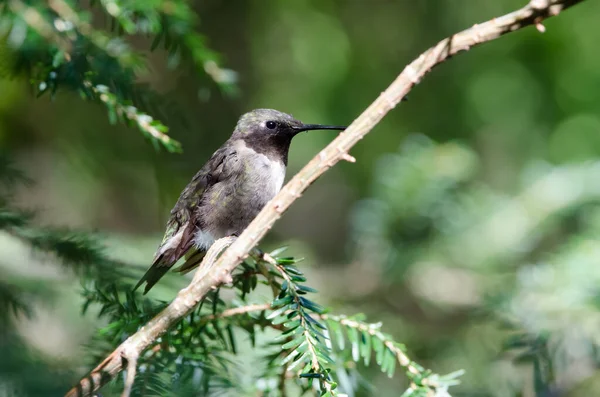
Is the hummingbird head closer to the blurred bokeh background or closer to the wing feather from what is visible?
the wing feather

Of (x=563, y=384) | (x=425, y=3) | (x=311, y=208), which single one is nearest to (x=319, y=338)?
(x=563, y=384)

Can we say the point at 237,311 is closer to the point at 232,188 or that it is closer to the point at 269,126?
the point at 232,188

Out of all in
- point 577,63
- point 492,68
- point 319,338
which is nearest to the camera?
point 319,338

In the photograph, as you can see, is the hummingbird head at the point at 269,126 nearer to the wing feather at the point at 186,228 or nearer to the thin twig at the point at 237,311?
the wing feather at the point at 186,228

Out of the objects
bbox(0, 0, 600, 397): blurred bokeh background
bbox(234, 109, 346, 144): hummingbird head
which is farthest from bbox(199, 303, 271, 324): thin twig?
bbox(234, 109, 346, 144): hummingbird head

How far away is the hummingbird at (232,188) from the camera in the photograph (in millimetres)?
1901

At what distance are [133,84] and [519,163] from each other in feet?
9.27

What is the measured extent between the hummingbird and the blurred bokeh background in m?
0.23

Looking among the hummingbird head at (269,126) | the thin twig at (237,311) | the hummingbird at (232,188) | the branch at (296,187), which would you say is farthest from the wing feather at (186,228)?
the branch at (296,187)

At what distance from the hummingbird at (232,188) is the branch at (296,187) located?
0.56 meters

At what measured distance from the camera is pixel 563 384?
7.22 feet

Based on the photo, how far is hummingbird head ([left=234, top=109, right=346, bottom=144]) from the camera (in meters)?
2.28

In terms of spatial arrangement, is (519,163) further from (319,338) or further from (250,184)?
(319,338)

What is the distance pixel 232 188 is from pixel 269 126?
325 mm
